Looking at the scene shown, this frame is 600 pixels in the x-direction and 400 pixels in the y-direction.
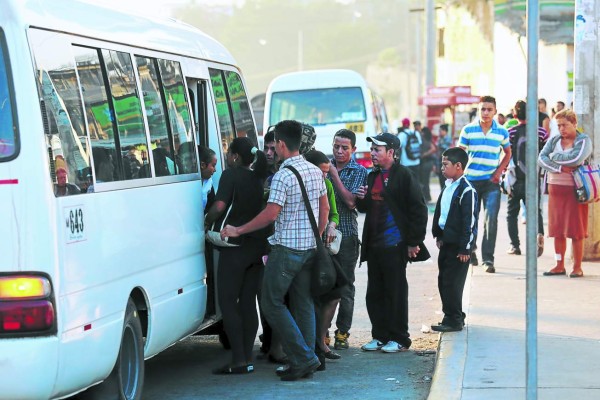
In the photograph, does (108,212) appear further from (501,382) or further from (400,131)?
(400,131)

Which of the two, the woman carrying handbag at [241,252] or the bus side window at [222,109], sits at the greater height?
the bus side window at [222,109]

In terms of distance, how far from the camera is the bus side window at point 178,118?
319 inches

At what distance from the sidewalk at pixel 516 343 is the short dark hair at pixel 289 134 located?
70.1 inches

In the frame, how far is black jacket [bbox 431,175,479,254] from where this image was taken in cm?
962

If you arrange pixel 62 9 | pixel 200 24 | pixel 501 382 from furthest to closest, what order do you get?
pixel 200 24, pixel 501 382, pixel 62 9

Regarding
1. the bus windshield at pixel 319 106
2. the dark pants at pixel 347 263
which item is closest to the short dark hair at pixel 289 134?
the dark pants at pixel 347 263

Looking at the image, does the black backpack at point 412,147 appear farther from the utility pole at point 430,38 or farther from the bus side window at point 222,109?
the bus side window at point 222,109

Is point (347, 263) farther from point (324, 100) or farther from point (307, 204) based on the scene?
point (324, 100)

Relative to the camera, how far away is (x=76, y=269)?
6078mm

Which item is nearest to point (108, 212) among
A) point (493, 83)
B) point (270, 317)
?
point (270, 317)

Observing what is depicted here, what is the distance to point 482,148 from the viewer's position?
1334 cm

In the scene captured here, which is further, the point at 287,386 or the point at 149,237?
the point at 287,386

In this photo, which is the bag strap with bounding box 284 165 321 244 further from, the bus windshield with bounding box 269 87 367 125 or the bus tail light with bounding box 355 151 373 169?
the bus windshield with bounding box 269 87 367 125

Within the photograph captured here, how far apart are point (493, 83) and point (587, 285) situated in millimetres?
36452
